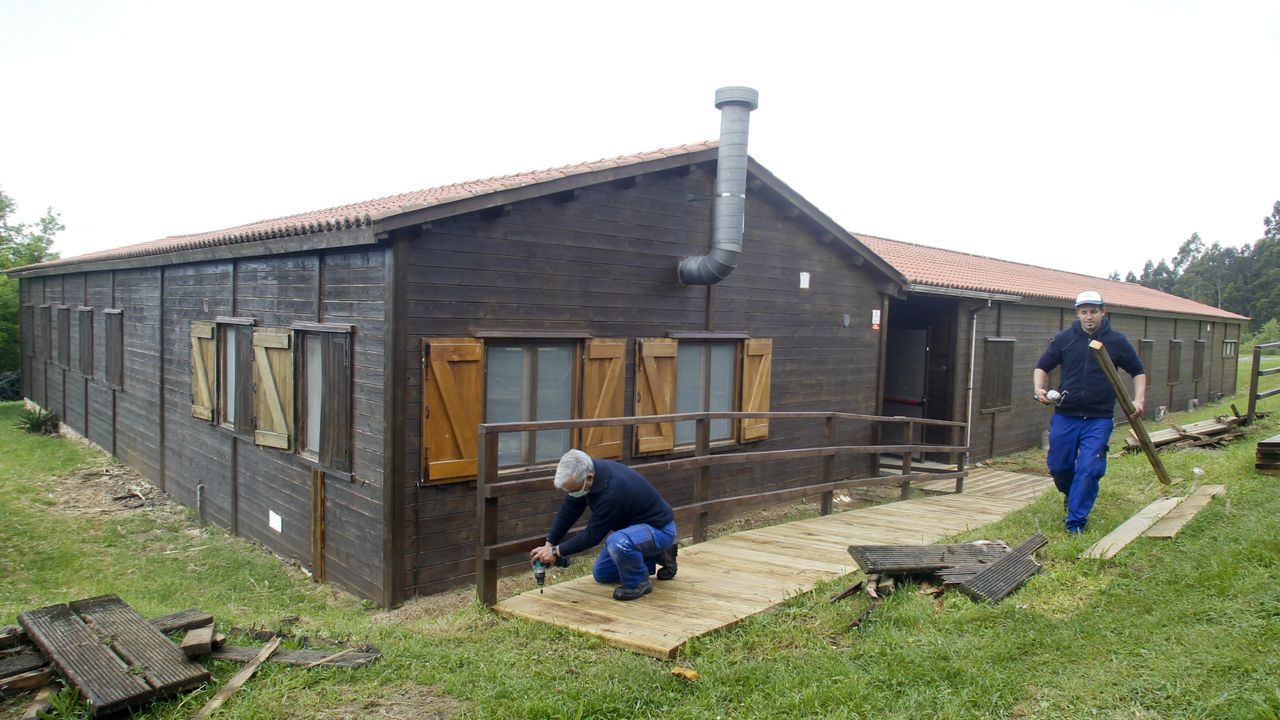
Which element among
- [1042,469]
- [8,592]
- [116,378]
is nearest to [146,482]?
[116,378]

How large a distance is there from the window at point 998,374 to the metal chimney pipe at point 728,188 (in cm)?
743

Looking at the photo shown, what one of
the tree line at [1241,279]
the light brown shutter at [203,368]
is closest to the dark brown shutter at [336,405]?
the light brown shutter at [203,368]

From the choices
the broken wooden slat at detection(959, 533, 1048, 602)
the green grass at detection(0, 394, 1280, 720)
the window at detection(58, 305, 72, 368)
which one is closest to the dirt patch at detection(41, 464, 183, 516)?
the window at detection(58, 305, 72, 368)

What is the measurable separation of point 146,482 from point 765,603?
1111cm

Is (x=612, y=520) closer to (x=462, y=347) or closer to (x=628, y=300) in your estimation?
(x=462, y=347)

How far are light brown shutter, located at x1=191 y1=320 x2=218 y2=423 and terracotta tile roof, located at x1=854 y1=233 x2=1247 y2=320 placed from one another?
9224 millimetres

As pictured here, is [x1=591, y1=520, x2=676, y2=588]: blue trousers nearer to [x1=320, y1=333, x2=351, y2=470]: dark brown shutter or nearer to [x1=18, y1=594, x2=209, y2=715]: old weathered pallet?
[x1=18, y1=594, x2=209, y2=715]: old weathered pallet

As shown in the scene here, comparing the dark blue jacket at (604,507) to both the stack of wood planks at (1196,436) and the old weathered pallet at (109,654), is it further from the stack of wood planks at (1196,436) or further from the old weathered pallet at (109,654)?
the stack of wood planks at (1196,436)

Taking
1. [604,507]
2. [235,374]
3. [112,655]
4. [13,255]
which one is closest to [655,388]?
[604,507]

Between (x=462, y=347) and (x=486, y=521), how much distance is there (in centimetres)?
213

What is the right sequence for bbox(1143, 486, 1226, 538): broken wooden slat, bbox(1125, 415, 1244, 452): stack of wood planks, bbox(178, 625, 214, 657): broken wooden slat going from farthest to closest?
bbox(1125, 415, 1244, 452): stack of wood planks, bbox(1143, 486, 1226, 538): broken wooden slat, bbox(178, 625, 214, 657): broken wooden slat

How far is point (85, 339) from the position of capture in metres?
15.9

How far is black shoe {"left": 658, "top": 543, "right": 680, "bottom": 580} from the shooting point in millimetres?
5724

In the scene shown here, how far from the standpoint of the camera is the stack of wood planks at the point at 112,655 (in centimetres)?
399
